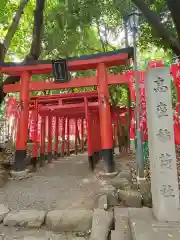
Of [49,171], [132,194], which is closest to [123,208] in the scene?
[132,194]

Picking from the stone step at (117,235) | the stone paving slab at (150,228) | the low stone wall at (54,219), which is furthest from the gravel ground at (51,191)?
the stone paving slab at (150,228)

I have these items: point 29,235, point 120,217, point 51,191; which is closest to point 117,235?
point 120,217

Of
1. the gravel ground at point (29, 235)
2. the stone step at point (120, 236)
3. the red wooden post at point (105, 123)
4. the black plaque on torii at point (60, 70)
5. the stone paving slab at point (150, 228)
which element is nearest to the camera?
the stone paving slab at point (150, 228)

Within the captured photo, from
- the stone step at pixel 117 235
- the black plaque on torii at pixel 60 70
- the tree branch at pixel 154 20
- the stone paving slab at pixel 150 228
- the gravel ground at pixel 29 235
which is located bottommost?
the gravel ground at pixel 29 235

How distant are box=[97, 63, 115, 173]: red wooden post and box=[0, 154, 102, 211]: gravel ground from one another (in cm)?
70

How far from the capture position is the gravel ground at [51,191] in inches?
221

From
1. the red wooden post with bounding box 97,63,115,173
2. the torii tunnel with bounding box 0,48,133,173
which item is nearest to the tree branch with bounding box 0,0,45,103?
the torii tunnel with bounding box 0,48,133,173

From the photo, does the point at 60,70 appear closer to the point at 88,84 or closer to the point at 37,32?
the point at 88,84

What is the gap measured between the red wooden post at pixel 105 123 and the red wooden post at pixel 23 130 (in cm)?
263

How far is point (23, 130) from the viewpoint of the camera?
810cm

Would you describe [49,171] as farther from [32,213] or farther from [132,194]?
[132,194]

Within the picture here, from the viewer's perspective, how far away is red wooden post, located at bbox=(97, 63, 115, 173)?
297 inches

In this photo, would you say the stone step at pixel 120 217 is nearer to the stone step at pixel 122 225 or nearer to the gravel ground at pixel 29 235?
the stone step at pixel 122 225

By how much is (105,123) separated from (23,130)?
2.85 metres
